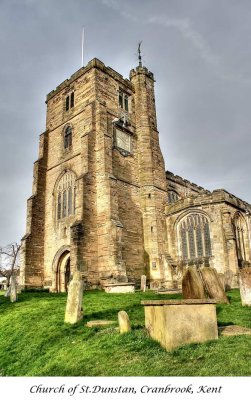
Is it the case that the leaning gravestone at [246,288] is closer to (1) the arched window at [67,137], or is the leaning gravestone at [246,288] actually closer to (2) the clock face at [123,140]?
(2) the clock face at [123,140]

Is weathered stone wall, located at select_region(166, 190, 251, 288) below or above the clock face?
below

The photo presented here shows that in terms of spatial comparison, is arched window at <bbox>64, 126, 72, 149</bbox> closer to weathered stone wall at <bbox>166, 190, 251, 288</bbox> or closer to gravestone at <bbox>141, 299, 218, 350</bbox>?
weathered stone wall at <bbox>166, 190, 251, 288</bbox>

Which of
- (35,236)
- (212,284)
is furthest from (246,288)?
(35,236)

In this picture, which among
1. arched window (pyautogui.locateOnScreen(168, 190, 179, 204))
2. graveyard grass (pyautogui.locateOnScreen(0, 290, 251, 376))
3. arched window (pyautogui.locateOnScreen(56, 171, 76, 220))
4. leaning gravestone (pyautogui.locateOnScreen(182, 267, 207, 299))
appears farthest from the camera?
arched window (pyautogui.locateOnScreen(168, 190, 179, 204))

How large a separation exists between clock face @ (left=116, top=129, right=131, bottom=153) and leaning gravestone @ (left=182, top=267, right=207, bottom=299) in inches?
710

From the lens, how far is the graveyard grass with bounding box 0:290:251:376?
424 centimetres

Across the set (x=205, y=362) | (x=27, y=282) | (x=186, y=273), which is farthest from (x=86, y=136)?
(x=205, y=362)

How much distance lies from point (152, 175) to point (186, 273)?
58.0 feet

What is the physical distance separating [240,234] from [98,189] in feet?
35.7

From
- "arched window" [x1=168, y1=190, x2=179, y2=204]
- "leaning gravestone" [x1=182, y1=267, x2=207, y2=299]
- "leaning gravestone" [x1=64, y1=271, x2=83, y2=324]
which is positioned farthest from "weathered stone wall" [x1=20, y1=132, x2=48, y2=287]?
"leaning gravestone" [x1=182, y1=267, x2=207, y2=299]

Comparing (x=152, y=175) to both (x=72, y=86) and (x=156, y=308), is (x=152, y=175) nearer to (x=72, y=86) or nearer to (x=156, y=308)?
(x=72, y=86)

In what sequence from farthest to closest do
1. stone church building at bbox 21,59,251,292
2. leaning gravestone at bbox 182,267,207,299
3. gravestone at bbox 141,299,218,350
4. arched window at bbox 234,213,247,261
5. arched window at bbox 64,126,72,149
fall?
arched window at bbox 64,126,72,149
arched window at bbox 234,213,247,261
stone church building at bbox 21,59,251,292
leaning gravestone at bbox 182,267,207,299
gravestone at bbox 141,299,218,350

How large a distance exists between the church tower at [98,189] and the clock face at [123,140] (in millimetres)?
89
